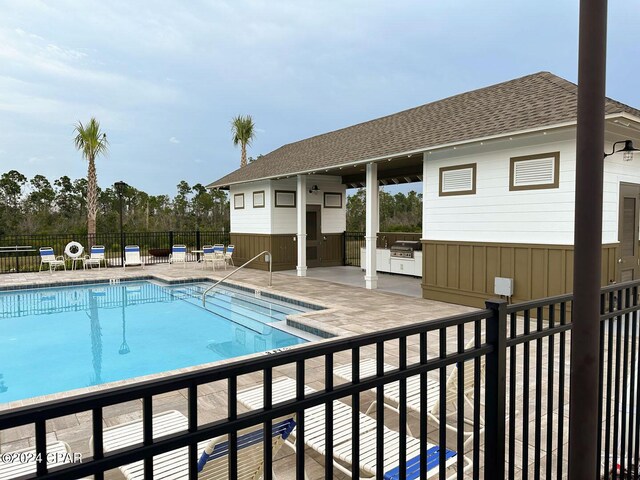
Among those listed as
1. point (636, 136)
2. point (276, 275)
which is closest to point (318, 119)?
point (276, 275)

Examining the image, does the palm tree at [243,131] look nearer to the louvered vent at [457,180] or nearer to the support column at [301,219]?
the support column at [301,219]

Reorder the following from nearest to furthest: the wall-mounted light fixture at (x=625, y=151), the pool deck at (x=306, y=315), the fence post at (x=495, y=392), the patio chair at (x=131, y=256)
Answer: the fence post at (x=495, y=392) → the pool deck at (x=306, y=315) → the wall-mounted light fixture at (x=625, y=151) → the patio chair at (x=131, y=256)

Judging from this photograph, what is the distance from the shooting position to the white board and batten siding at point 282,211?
14930 millimetres

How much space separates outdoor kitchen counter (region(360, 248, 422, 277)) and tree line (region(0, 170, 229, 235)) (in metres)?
15.6

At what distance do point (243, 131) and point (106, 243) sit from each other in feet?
41.0

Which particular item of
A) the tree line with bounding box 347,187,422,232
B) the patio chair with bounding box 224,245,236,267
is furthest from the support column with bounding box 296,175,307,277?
the tree line with bounding box 347,187,422,232

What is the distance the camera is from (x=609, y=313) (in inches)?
94.7

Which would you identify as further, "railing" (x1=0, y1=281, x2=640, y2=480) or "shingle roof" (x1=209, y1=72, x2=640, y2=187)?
"shingle roof" (x1=209, y1=72, x2=640, y2=187)

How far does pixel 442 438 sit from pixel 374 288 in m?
9.12

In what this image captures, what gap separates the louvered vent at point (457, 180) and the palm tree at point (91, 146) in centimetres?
1659

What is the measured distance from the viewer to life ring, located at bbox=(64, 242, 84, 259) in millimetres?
15246

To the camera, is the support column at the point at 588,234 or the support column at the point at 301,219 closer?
the support column at the point at 588,234

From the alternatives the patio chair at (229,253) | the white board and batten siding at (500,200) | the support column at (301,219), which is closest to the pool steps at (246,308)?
the support column at (301,219)

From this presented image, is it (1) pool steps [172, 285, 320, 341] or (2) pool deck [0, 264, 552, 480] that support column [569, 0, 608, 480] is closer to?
(2) pool deck [0, 264, 552, 480]
